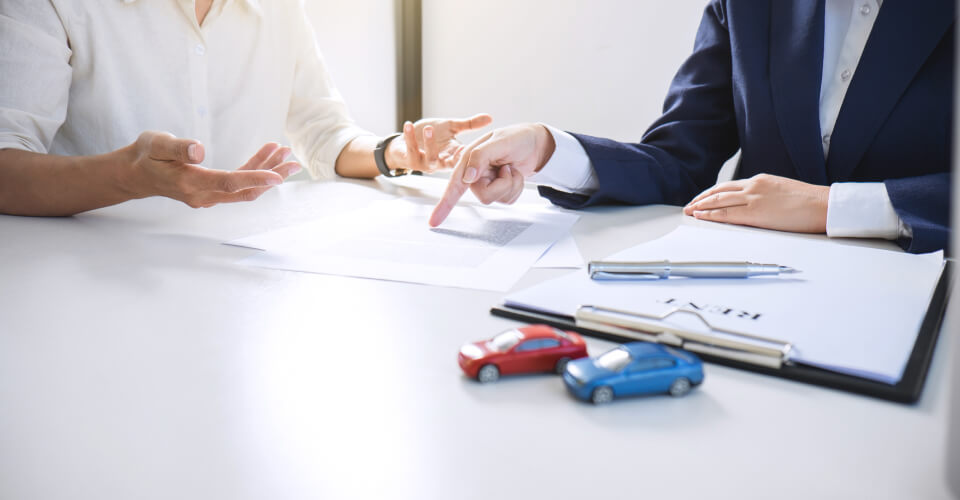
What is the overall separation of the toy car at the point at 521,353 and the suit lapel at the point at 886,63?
2.83ft

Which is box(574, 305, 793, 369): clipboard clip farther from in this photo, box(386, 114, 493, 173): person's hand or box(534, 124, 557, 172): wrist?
box(386, 114, 493, 173): person's hand

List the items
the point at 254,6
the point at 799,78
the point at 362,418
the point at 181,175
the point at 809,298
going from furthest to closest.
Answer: the point at 254,6
the point at 799,78
the point at 181,175
the point at 809,298
the point at 362,418

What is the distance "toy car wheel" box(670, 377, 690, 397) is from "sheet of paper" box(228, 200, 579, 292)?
0.23 meters

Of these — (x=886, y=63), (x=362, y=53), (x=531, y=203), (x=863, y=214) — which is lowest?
(x=362, y=53)

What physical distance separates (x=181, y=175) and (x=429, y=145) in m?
0.45

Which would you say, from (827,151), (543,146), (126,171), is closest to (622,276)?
(543,146)

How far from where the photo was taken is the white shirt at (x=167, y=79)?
0.97 m

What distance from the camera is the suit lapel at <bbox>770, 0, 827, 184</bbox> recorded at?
105 cm

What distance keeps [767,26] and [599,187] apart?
452 millimetres

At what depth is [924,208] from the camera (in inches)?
30.7

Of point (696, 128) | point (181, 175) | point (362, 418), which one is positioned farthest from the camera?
point (696, 128)

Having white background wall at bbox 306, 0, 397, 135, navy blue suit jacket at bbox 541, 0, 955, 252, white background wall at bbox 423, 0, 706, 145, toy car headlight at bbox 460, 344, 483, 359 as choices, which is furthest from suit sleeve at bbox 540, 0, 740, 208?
white background wall at bbox 306, 0, 397, 135

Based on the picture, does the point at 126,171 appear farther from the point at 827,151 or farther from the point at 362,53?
the point at 362,53

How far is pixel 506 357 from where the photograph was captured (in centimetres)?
39
